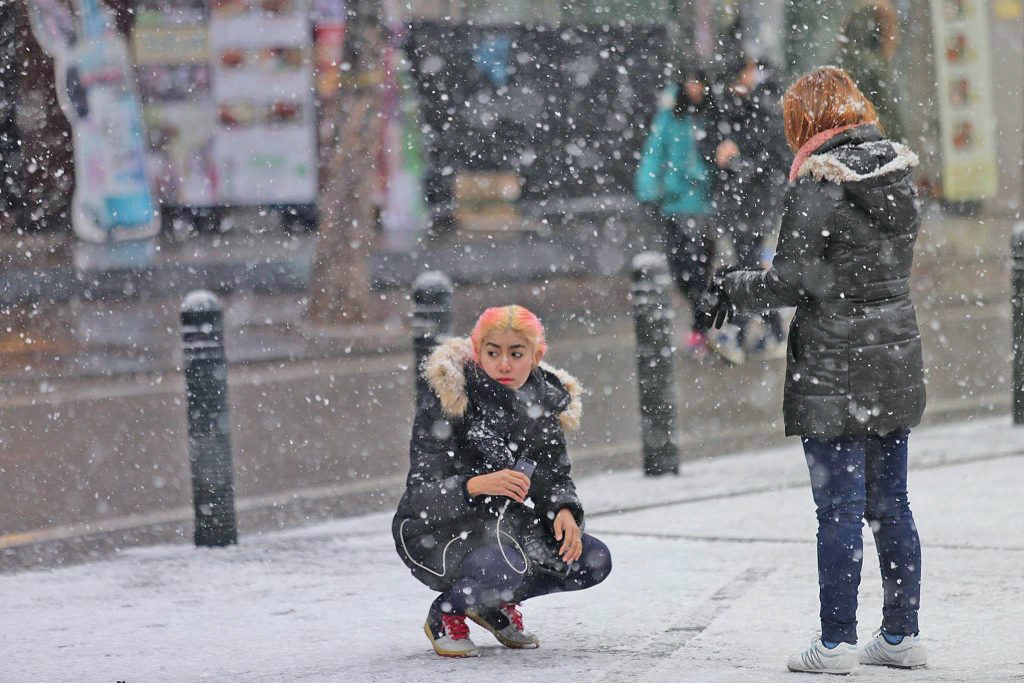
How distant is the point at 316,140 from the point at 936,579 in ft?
46.6

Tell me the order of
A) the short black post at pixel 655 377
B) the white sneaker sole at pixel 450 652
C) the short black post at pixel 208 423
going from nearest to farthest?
the white sneaker sole at pixel 450 652, the short black post at pixel 208 423, the short black post at pixel 655 377

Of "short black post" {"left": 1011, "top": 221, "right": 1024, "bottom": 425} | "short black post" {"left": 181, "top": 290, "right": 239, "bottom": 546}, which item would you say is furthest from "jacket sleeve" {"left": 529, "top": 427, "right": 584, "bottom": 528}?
"short black post" {"left": 1011, "top": 221, "right": 1024, "bottom": 425}

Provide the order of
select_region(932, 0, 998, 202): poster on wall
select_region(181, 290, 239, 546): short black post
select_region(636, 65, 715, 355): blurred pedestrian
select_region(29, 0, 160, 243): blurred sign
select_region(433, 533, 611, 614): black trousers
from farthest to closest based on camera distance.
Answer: select_region(932, 0, 998, 202): poster on wall, select_region(29, 0, 160, 243): blurred sign, select_region(636, 65, 715, 355): blurred pedestrian, select_region(181, 290, 239, 546): short black post, select_region(433, 533, 611, 614): black trousers

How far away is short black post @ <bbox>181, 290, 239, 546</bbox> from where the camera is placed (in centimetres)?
669

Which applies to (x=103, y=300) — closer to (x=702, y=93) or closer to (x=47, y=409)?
(x=47, y=409)

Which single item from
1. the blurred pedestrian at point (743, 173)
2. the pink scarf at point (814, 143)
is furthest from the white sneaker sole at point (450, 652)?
the blurred pedestrian at point (743, 173)

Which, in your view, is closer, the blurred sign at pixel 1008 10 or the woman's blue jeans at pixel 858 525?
the woman's blue jeans at pixel 858 525

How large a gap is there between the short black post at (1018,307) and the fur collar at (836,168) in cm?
413

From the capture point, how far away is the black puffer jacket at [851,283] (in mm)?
4426

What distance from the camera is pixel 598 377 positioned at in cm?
1160

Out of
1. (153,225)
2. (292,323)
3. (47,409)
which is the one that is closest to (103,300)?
(153,225)

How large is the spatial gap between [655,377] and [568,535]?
3140mm

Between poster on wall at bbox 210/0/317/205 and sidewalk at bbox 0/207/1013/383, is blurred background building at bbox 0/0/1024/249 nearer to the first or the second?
poster on wall at bbox 210/0/317/205

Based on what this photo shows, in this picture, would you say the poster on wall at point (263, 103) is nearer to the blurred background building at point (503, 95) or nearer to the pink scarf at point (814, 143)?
the blurred background building at point (503, 95)
